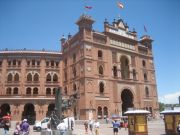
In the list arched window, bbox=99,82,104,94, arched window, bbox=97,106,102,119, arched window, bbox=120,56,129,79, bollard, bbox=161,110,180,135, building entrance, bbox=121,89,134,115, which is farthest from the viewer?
building entrance, bbox=121,89,134,115

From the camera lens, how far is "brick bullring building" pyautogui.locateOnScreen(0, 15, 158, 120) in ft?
138

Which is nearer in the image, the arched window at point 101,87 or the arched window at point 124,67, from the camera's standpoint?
the arched window at point 101,87

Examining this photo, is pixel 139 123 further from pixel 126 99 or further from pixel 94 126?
pixel 126 99

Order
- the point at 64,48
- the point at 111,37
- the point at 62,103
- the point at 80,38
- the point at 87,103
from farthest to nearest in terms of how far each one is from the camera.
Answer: the point at 64,48, the point at 111,37, the point at 80,38, the point at 87,103, the point at 62,103

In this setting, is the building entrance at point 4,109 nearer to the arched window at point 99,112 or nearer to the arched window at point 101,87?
the arched window at point 99,112

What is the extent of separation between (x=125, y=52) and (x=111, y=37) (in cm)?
446

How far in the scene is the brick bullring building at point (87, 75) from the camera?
42.2 metres

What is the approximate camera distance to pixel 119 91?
4516cm

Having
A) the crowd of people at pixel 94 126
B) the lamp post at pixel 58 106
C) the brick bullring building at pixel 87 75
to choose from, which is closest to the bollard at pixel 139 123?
the crowd of people at pixel 94 126

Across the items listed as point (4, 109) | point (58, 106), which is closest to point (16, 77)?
point (4, 109)

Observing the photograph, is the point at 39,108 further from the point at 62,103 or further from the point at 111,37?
the point at 62,103

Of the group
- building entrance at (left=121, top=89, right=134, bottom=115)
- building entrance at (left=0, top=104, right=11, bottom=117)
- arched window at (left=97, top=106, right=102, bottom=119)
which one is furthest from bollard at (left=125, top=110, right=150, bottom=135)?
building entrance at (left=0, top=104, right=11, bottom=117)

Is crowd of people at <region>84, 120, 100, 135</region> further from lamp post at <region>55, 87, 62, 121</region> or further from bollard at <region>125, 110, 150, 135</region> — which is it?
lamp post at <region>55, 87, 62, 121</region>

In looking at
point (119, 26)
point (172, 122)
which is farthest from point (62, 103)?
point (119, 26)
